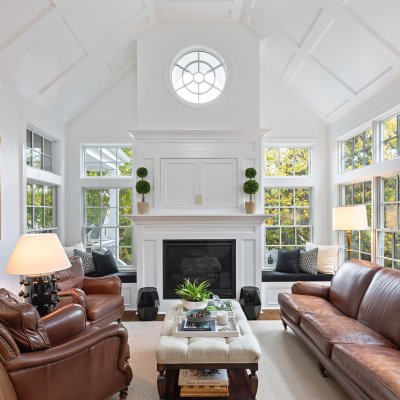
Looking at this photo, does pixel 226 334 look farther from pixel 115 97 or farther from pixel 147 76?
pixel 115 97

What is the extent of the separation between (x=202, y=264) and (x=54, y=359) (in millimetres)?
2947

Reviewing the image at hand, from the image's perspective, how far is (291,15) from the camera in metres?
3.93

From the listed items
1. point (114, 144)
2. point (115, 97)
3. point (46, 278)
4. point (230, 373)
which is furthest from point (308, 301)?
point (115, 97)

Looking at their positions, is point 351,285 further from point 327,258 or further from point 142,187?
point 142,187

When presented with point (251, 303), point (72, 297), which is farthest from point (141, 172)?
point (251, 303)

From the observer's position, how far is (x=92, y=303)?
11.7 ft

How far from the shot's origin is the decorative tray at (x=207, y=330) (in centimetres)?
259

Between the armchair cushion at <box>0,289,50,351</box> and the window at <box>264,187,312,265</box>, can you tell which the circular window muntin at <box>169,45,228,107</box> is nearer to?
the window at <box>264,187,312,265</box>

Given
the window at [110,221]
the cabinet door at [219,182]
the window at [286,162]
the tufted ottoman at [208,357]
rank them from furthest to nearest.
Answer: the window at [286,162] → the window at [110,221] → the cabinet door at [219,182] → the tufted ottoman at [208,357]

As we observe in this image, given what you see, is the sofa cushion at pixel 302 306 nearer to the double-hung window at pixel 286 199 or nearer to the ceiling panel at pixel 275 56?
the double-hung window at pixel 286 199

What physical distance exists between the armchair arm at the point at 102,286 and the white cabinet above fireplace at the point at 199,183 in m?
1.29

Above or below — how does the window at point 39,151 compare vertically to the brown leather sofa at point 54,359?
above

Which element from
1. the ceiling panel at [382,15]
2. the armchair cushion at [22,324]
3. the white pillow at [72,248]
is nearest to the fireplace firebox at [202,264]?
the white pillow at [72,248]

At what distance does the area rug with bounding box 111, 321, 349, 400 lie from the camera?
2584mm
